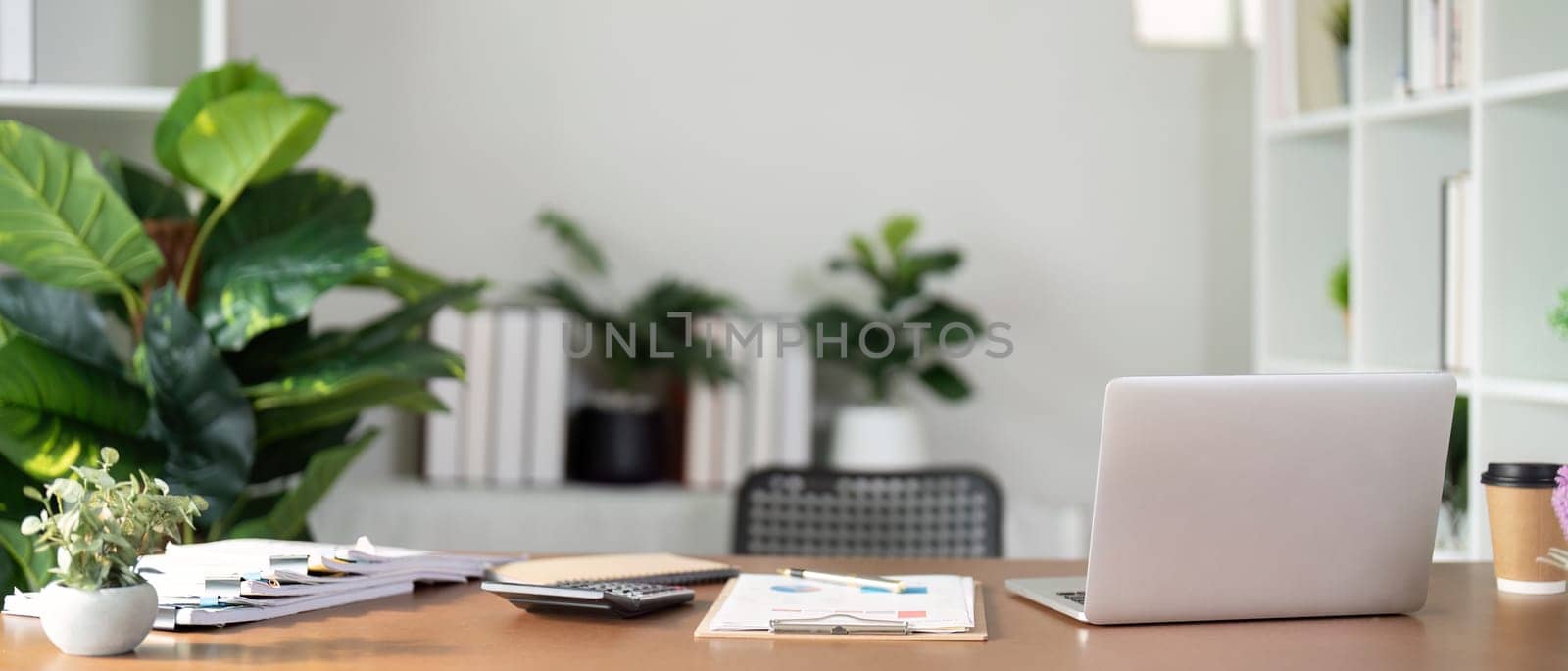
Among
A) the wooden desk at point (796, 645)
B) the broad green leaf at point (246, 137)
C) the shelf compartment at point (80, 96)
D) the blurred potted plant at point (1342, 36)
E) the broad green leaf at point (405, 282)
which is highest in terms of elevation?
the blurred potted plant at point (1342, 36)

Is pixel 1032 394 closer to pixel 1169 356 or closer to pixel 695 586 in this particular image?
pixel 1169 356

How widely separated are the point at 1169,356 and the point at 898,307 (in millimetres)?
741

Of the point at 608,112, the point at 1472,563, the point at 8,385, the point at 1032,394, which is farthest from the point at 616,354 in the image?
the point at 1472,563

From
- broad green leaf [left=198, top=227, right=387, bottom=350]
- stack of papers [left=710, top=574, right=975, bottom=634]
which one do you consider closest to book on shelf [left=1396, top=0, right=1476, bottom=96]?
stack of papers [left=710, top=574, right=975, bottom=634]

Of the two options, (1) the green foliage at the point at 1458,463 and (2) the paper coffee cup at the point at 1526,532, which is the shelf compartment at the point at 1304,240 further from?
(2) the paper coffee cup at the point at 1526,532

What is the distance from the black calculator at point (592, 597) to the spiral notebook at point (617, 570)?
6 centimetres

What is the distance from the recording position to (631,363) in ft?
9.75

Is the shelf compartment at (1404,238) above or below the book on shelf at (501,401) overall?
above

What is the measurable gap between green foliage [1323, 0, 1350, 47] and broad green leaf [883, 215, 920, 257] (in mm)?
887

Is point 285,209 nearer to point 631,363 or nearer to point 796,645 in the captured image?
point 631,363

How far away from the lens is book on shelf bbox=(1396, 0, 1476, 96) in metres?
2.18

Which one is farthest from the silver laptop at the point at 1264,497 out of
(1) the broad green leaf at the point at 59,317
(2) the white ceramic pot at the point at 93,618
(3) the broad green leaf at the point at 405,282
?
(1) the broad green leaf at the point at 59,317

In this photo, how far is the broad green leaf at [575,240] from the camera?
10.0ft

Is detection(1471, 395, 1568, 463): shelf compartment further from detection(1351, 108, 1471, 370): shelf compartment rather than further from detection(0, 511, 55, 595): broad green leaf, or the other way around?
detection(0, 511, 55, 595): broad green leaf
